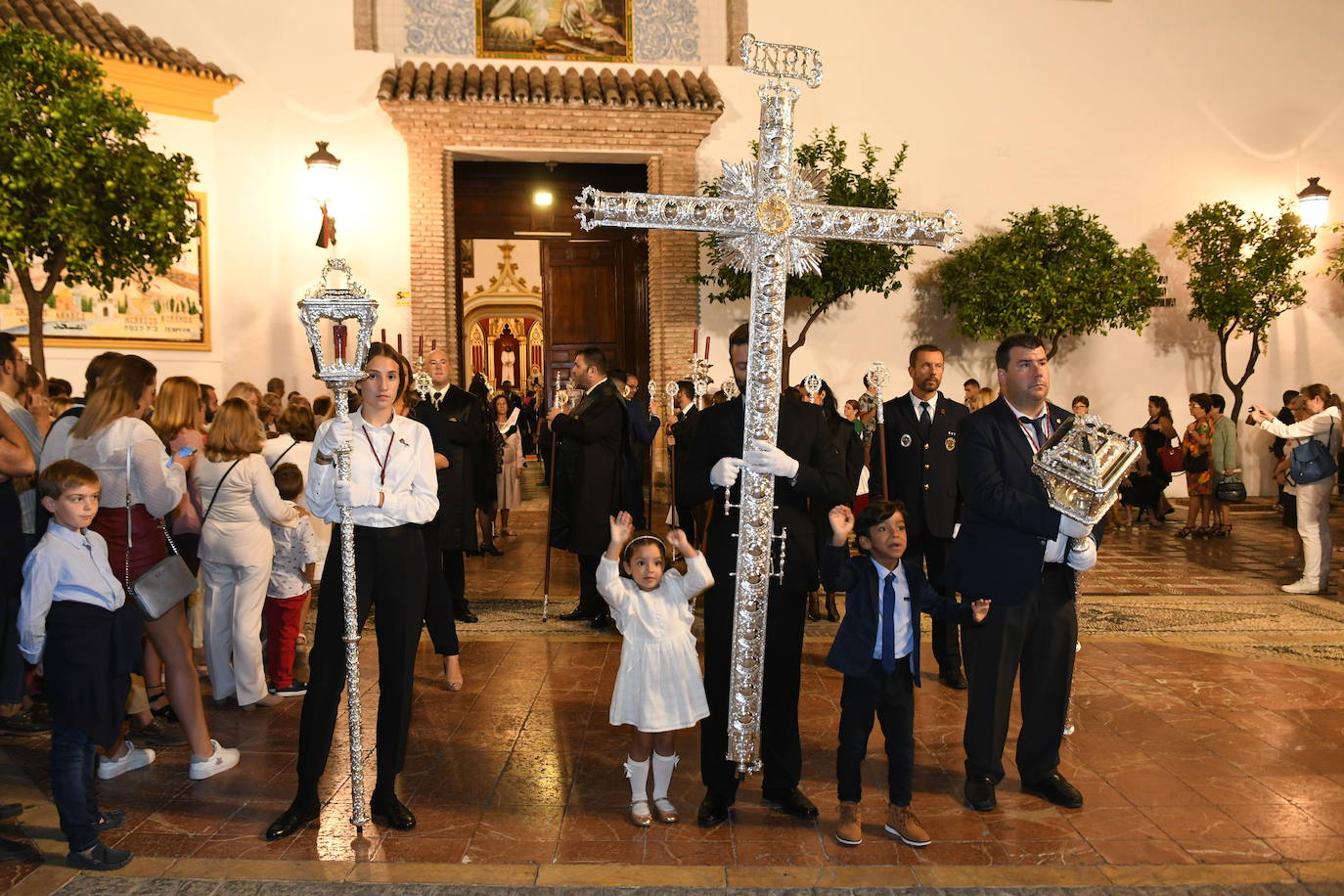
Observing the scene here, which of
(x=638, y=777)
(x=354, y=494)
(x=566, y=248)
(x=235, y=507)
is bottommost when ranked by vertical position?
(x=638, y=777)

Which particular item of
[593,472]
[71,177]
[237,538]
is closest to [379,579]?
[237,538]

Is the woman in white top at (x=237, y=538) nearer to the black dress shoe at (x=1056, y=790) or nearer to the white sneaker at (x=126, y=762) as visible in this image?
the white sneaker at (x=126, y=762)

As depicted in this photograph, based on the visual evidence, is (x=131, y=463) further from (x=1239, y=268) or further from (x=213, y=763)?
(x=1239, y=268)

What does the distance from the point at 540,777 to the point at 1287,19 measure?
16.0 meters

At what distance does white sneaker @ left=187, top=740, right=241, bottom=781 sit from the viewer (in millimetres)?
4531

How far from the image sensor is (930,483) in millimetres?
6078

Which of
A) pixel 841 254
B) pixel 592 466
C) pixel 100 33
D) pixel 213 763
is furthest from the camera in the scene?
pixel 841 254

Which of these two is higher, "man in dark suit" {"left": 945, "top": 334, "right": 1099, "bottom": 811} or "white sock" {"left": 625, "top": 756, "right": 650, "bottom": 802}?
"man in dark suit" {"left": 945, "top": 334, "right": 1099, "bottom": 811}

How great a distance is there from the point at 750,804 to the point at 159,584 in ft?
8.69

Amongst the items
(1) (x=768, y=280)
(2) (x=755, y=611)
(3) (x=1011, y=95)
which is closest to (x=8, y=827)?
(2) (x=755, y=611)

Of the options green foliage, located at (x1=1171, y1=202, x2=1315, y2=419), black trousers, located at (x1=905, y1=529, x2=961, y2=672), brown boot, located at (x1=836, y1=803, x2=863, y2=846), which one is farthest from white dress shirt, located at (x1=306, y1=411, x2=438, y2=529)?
green foliage, located at (x1=1171, y1=202, x2=1315, y2=419)

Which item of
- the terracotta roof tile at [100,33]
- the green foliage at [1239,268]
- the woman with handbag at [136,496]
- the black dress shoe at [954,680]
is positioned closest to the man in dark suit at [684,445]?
the black dress shoe at [954,680]

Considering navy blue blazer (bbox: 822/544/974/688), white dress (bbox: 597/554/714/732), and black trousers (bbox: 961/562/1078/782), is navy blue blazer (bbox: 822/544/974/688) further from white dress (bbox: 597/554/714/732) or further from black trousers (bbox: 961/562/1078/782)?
white dress (bbox: 597/554/714/732)

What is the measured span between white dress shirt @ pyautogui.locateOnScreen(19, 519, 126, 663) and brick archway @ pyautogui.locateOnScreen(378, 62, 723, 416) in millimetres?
9675
